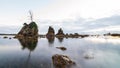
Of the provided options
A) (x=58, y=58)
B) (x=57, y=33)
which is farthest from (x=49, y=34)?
(x=58, y=58)

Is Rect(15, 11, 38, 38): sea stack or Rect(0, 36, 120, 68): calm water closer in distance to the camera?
Rect(0, 36, 120, 68): calm water

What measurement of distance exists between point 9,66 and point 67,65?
9.28m

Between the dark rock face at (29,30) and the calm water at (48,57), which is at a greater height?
the dark rock face at (29,30)

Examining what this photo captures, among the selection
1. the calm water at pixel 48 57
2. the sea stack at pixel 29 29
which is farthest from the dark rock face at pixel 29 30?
the calm water at pixel 48 57

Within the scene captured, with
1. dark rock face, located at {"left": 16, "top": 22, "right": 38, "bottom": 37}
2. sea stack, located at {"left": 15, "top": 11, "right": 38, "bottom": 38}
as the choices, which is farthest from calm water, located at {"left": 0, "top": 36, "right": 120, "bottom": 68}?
sea stack, located at {"left": 15, "top": 11, "right": 38, "bottom": 38}

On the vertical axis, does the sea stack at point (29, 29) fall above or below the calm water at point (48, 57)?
above

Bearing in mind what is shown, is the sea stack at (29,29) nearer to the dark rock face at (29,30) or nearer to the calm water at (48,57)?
the dark rock face at (29,30)

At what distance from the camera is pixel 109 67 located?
27.8m

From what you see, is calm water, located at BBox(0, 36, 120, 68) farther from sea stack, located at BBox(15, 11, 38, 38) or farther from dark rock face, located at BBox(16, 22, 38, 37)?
sea stack, located at BBox(15, 11, 38, 38)

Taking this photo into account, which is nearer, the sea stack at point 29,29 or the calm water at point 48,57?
the calm water at point 48,57

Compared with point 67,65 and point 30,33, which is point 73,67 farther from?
point 30,33

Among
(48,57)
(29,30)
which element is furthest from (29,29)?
(48,57)

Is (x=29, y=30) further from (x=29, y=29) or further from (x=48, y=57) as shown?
(x=48, y=57)

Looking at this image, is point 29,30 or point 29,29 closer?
point 29,30
